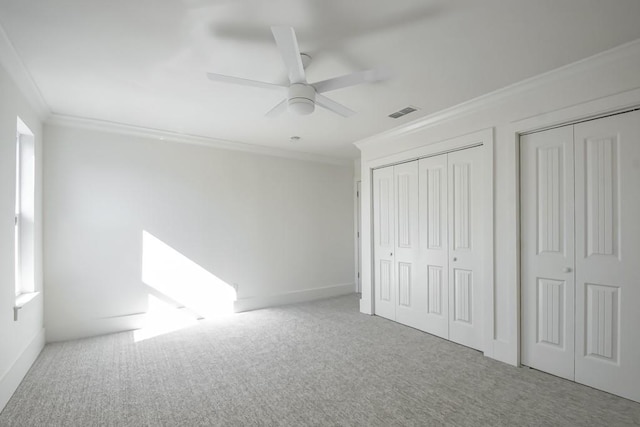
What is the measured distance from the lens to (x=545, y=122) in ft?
9.30

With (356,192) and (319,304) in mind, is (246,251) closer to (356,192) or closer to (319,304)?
(319,304)

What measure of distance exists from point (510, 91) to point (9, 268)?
4.54 metres

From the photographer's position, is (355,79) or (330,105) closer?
(355,79)

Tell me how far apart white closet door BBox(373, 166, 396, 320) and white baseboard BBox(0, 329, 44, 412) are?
3854mm

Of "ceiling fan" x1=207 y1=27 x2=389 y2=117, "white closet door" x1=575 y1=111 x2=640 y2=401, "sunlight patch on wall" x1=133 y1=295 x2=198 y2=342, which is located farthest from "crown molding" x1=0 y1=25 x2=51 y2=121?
"white closet door" x1=575 y1=111 x2=640 y2=401

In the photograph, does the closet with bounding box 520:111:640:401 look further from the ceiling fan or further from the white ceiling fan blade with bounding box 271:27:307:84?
the white ceiling fan blade with bounding box 271:27:307:84

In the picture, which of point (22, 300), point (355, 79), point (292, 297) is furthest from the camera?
point (292, 297)

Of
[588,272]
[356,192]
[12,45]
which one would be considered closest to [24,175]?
[12,45]

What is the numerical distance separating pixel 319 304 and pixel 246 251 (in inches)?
58.3

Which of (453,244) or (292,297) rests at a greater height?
(453,244)

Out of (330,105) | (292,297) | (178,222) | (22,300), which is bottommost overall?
(292,297)

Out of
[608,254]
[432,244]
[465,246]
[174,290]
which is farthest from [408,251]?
[174,290]

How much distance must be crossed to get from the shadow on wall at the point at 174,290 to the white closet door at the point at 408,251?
2.54m

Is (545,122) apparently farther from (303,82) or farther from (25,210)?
(25,210)
